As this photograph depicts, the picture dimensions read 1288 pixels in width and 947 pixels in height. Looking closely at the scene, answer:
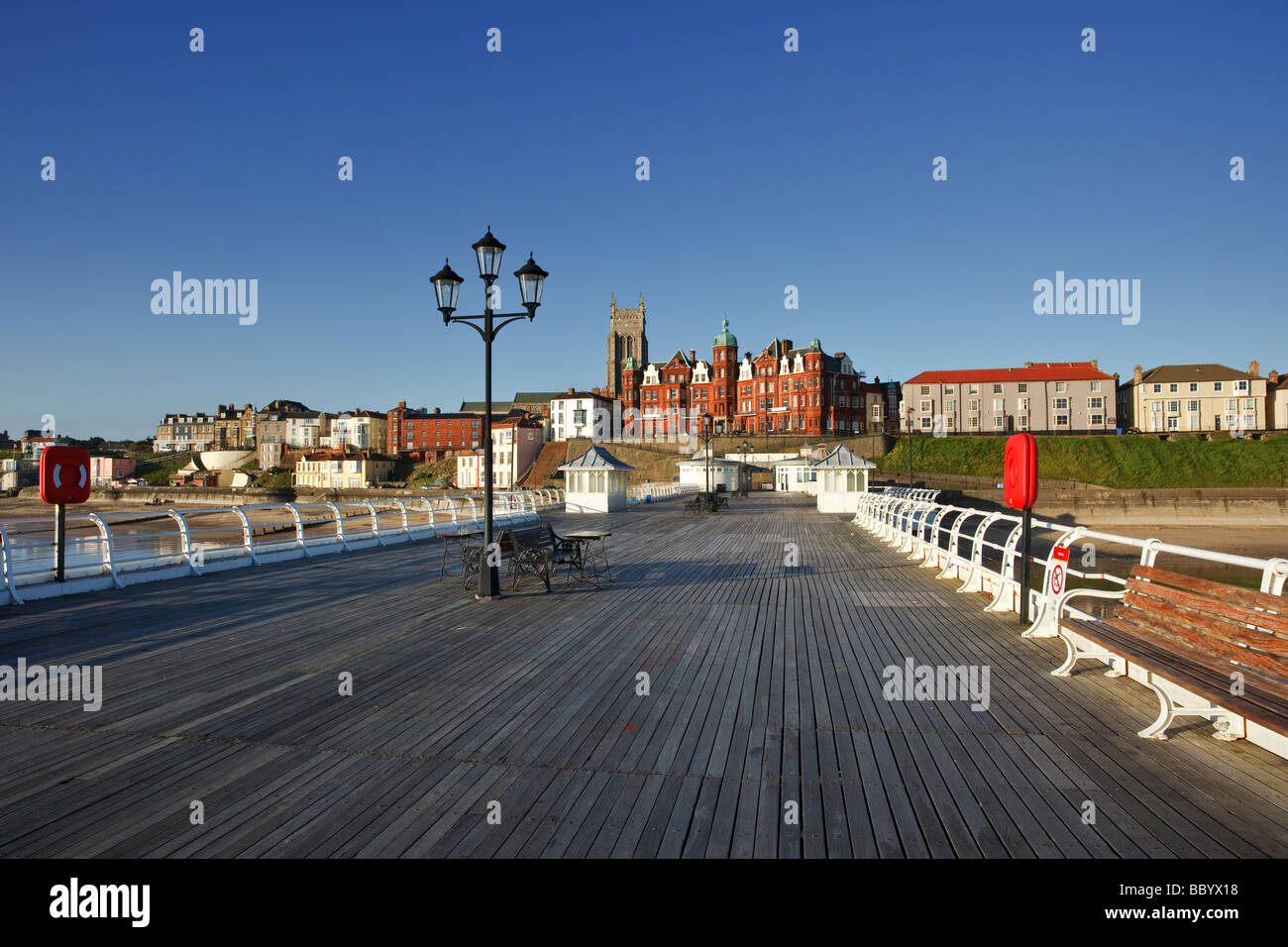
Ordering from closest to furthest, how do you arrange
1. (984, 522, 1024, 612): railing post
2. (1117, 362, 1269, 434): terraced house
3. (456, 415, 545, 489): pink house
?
(984, 522, 1024, 612): railing post, (1117, 362, 1269, 434): terraced house, (456, 415, 545, 489): pink house

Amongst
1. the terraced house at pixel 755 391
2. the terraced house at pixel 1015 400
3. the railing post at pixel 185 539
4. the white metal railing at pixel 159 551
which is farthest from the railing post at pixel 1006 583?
the terraced house at pixel 1015 400

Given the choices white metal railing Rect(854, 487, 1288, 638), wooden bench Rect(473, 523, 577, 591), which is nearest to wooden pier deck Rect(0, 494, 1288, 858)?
white metal railing Rect(854, 487, 1288, 638)

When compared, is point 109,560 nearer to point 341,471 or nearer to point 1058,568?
point 1058,568

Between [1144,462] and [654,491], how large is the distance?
Answer: 49535mm

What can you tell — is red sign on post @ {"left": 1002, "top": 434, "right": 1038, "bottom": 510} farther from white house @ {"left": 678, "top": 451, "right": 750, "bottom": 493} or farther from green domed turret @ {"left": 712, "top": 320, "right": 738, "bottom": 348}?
green domed turret @ {"left": 712, "top": 320, "right": 738, "bottom": 348}

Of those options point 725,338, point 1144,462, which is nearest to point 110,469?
point 725,338

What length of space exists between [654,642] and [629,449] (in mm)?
70933

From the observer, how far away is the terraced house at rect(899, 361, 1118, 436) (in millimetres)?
73938

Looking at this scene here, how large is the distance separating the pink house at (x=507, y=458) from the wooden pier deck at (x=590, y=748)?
81125mm

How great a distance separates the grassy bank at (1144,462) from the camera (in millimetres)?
60219

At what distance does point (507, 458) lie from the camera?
3617 inches

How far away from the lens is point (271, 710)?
4.94 metres

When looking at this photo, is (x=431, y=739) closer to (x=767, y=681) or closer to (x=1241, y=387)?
(x=767, y=681)

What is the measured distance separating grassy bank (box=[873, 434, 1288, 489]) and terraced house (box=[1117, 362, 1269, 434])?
9.43 metres
